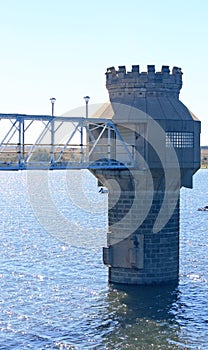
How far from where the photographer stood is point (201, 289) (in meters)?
44.7

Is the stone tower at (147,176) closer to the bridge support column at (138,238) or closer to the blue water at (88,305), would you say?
the bridge support column at (138,238)

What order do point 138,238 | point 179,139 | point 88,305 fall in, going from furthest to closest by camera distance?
point 179,139 < point 138,238 < point 88,305

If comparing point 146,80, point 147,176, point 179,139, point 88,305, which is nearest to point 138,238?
point 147,176

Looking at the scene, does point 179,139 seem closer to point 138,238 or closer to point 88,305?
point 138,238

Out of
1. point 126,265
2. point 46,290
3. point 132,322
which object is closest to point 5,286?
point 46,290

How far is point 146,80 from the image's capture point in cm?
4344

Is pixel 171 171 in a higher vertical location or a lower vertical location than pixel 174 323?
higher

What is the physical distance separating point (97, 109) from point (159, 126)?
6.28 m

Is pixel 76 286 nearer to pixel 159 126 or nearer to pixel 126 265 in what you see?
pixel 126 265

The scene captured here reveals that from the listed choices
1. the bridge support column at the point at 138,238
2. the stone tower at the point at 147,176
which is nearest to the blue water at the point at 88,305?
the bridge support column at the point at 138,238

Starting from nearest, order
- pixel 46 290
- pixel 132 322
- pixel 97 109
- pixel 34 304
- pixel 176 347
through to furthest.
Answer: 1. pixel 176 347
2. pixel 132 322
3. pixel 34 304
4. pixel 46 290
5. pixel 97 109

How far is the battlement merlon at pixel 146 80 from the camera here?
4350 centimetres

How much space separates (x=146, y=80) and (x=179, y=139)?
449cm

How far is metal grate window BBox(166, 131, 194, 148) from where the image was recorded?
4338 cm
